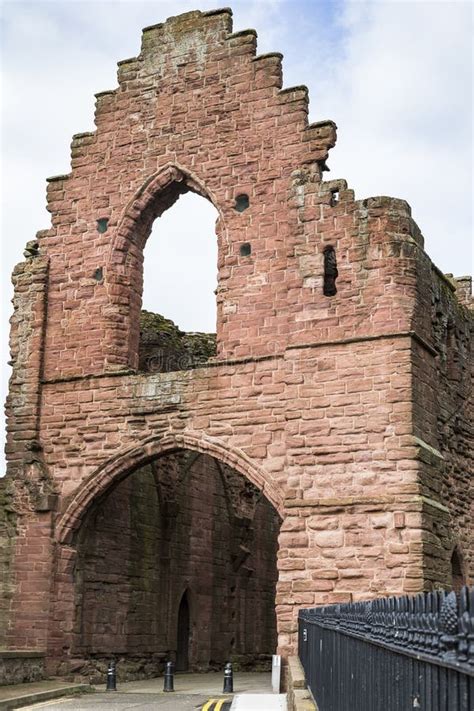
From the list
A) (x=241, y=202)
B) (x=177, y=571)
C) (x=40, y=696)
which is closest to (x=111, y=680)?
(x=40, y=696)

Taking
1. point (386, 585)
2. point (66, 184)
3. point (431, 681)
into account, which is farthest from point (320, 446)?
point (431, 681)

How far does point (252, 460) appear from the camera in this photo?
16500mm

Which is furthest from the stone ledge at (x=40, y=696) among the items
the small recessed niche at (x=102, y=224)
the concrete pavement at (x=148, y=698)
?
the small recessed niche at (x=102, y=224)

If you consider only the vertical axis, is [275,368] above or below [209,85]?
below

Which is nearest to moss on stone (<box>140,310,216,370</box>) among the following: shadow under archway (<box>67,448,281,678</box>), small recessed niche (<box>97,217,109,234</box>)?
shadow under archway (<box>67,448,281,678</box>)

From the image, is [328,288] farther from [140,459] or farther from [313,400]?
[140,459]

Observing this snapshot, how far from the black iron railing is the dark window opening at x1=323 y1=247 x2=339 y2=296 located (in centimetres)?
979

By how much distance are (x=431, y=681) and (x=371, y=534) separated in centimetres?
1192

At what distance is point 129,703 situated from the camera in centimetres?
1450

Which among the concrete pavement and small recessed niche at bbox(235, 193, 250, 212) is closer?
the concrete pavement

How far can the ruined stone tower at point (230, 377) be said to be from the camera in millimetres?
15547

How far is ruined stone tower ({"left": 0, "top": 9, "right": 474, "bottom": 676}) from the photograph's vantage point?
15.5 m

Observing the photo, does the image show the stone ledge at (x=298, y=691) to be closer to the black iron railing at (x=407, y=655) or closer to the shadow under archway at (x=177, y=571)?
the black iron railing at (x=407, y=655)

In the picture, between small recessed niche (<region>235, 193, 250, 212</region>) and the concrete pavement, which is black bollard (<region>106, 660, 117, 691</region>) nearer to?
the concrete pavement
